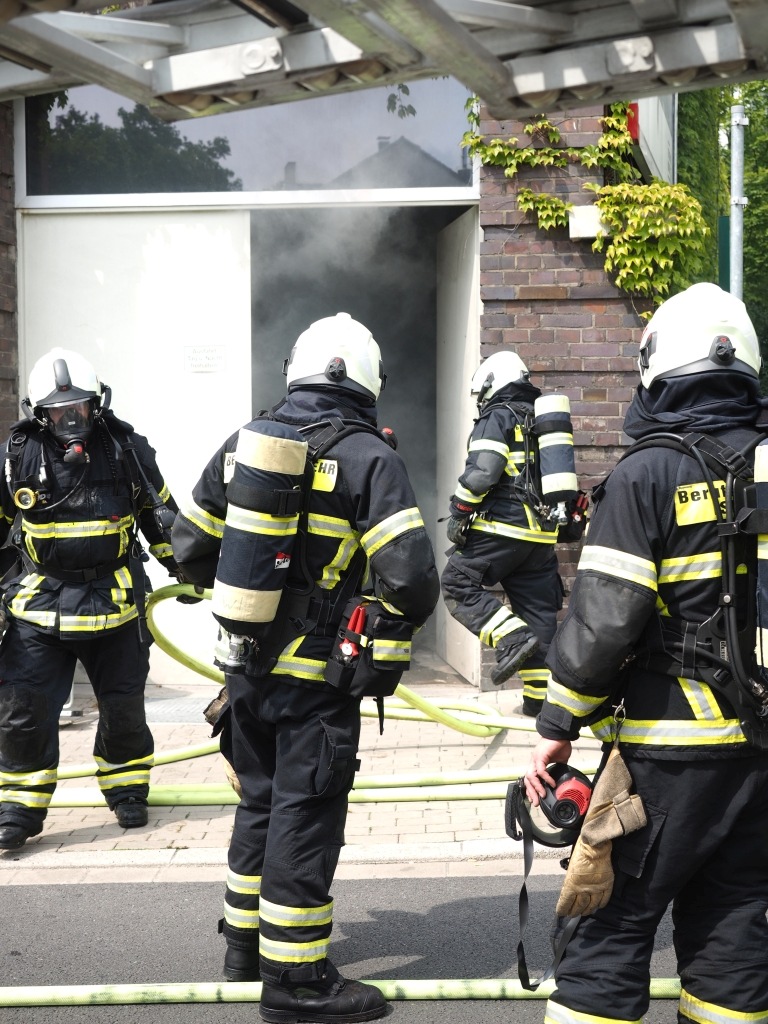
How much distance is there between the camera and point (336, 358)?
3816 millimetres

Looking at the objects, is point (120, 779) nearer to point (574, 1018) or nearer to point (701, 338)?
point (574, 1018)

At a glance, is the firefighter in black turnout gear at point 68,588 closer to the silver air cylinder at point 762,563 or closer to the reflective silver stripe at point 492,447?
the reflective silver stripe at point 492,447

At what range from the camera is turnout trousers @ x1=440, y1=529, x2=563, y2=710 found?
698 centimetres

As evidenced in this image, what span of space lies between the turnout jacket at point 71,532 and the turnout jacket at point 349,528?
1.68 meters

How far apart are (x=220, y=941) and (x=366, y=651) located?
139 centimetres

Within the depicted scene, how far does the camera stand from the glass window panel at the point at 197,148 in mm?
8500

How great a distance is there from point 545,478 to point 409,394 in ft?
12.8

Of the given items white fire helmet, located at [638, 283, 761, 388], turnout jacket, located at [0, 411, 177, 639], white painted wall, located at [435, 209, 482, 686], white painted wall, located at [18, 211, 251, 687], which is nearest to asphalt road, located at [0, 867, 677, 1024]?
turnout jacket, located at [0, 411, 177, 639]

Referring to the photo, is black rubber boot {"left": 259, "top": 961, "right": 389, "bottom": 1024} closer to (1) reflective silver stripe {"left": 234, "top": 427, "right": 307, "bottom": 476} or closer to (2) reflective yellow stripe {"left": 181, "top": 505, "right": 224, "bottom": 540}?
(2) reflective yellow stripe {"left": 181, "top": 505, "right": 224, "bottom": 540}

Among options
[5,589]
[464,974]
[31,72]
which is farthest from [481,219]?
[31,72]

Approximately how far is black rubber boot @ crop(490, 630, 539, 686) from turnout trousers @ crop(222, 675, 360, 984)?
2.90 meters

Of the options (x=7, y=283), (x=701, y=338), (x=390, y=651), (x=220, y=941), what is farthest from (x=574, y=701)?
(x=7, y=283)

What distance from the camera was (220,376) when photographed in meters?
8.51

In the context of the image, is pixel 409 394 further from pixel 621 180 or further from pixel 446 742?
pixel 446 742
